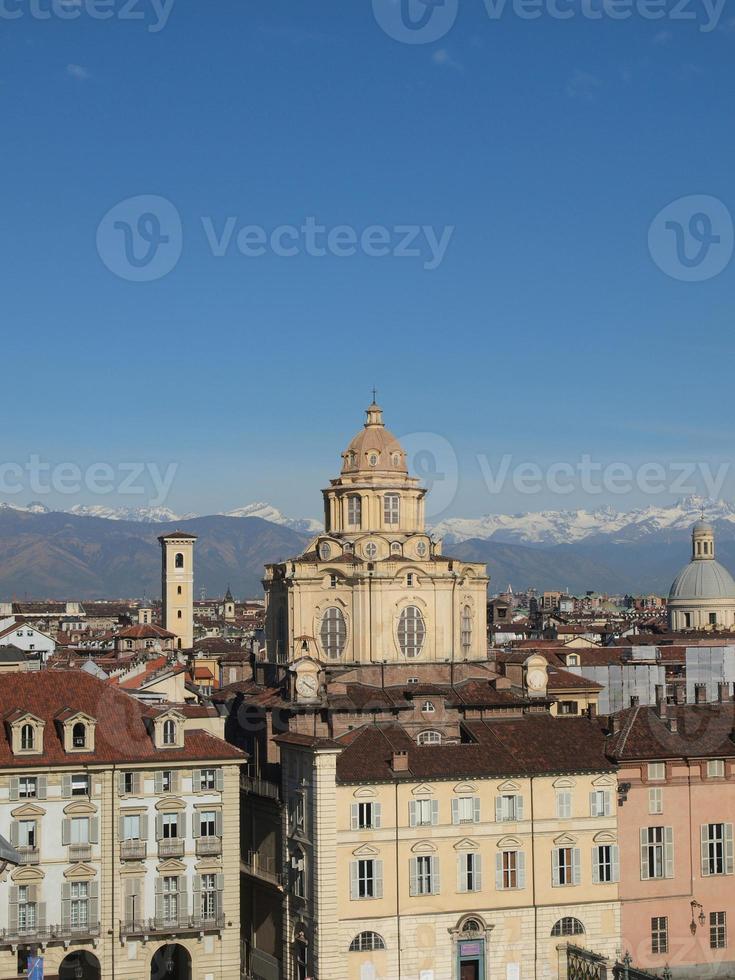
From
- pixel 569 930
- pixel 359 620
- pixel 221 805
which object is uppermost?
pixel 359 620

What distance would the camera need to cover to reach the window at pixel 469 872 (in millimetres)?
68875

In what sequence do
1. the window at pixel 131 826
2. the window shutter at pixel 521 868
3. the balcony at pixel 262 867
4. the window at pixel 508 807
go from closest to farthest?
1. the window at pixel 131 826
2. the window shutter at pixel 521 868
3. the window at pixel 508 807
4. the balcony at pixel 262 867

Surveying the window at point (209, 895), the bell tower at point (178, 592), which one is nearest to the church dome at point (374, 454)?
the window at point (209, 895)

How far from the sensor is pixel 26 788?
6656 cm

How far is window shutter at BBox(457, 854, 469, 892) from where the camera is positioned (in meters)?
68.8

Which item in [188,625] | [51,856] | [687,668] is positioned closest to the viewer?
[51,856]

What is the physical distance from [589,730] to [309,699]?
484 inches

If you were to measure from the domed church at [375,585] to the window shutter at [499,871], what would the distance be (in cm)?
1848

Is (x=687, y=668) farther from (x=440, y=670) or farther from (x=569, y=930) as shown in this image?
(x=569, y=930)

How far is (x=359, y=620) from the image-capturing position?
86562 millimetres

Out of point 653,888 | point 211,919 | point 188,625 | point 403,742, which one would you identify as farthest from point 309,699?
point 188,625

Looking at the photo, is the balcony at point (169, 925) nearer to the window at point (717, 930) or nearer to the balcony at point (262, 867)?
the balcony at point (262, 867)

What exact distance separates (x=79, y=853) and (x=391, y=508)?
29859mm

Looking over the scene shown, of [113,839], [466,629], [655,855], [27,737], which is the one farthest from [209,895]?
[466,629]
